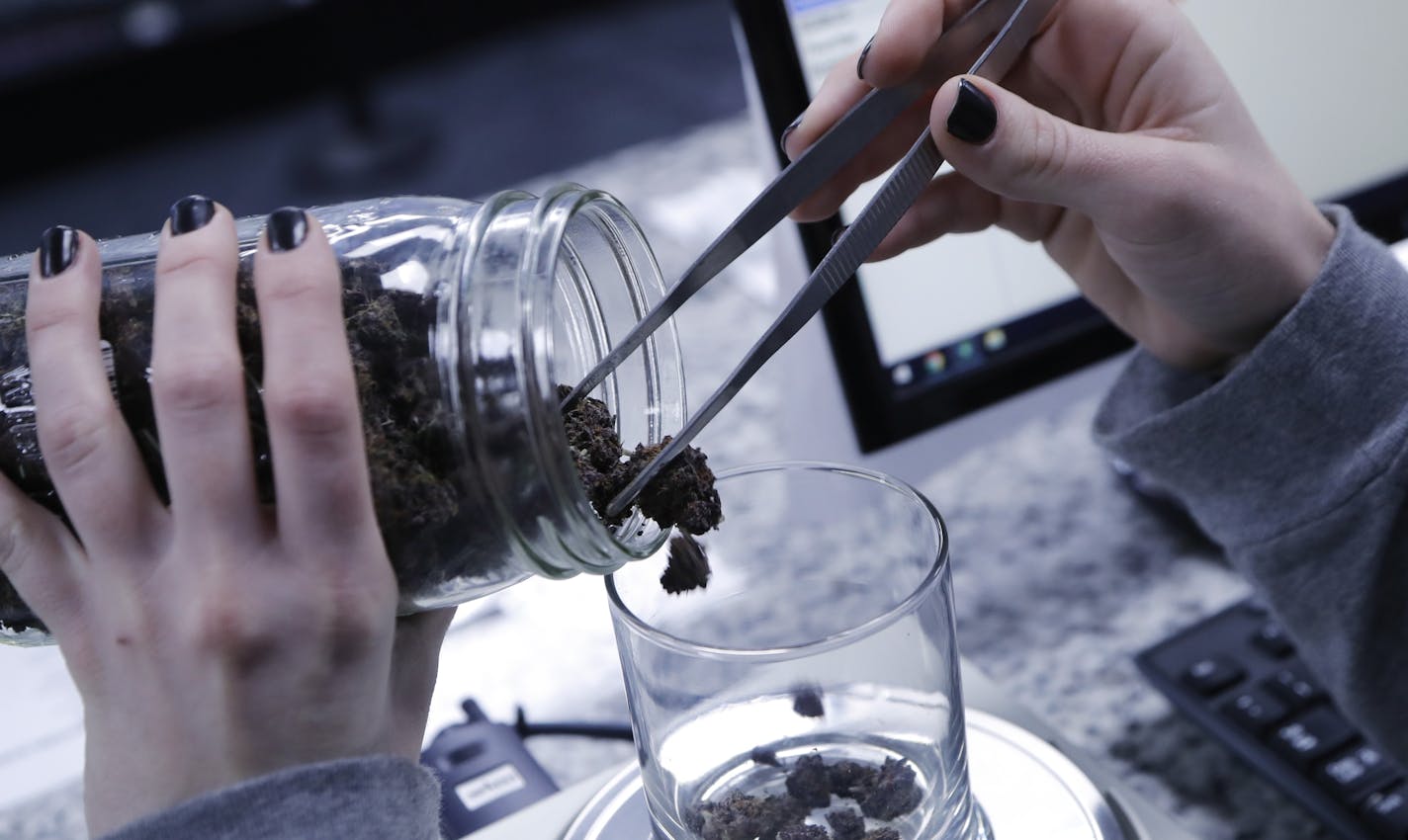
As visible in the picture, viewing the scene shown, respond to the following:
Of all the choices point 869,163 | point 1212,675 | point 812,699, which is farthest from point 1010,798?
point 869,163

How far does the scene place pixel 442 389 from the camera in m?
0.36

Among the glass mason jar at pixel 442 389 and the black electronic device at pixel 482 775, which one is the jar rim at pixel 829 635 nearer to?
the glass mason jar at pixel 442 389

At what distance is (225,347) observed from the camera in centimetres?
33

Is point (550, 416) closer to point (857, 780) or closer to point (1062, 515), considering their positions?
point (857, 780)

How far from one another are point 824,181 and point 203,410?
0.25 meters

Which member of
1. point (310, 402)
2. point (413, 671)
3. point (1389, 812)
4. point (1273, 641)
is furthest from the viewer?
point (1273, 641)

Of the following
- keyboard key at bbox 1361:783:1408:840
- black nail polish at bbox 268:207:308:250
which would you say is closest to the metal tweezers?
black nail polish at bbox 268:207:308:250

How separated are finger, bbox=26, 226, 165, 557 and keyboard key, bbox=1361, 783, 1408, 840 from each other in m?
0.47

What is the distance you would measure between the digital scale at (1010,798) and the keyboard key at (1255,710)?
0.13 meters

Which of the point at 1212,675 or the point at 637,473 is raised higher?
the point at 637,473

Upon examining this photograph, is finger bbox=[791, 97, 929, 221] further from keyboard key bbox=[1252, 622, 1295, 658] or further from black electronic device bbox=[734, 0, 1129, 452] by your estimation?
keyboard key bbox=[1252, 622, 1295, 658]

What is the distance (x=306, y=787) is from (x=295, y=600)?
2.0 inches

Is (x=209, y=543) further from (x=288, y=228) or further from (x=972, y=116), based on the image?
(x=972, y=116)

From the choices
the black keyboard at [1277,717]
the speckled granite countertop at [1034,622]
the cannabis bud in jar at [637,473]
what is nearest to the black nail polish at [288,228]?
the cannabis bud in jar at [637,473]
